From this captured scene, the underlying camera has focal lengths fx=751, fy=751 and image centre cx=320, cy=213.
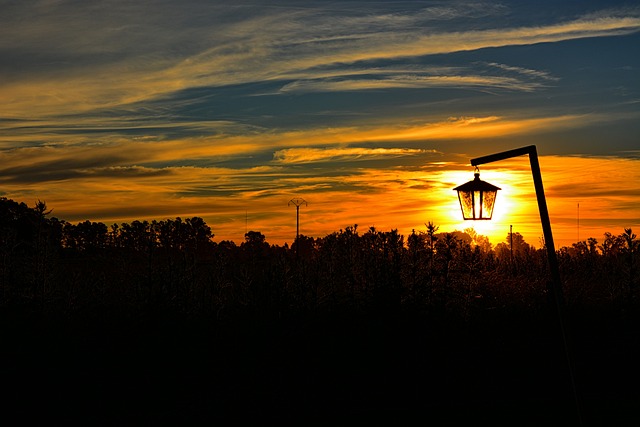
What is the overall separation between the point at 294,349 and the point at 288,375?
78cm

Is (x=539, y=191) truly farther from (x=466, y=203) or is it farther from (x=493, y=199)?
(x=466, y=203)

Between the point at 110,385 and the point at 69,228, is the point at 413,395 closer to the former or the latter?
the point at 110,385

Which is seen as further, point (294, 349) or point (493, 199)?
point (294, 349)

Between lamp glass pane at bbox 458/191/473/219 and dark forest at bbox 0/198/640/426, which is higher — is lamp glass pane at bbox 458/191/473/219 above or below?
above

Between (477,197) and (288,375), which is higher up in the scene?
(477,197)

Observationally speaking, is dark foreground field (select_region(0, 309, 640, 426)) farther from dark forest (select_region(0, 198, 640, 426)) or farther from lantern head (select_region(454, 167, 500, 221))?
lantern head (select_region(454, 167, 500, 221))

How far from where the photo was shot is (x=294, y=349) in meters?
18.9

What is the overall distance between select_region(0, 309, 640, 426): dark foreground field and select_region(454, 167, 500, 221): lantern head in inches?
252

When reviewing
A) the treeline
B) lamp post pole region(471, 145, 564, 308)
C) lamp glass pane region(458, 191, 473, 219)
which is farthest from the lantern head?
the treeline

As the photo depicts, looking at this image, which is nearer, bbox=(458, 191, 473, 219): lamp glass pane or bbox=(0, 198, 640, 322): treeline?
bbox=(458, 191, 473, 219): lamp glass pane

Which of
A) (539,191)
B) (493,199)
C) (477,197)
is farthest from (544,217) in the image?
(477,197)

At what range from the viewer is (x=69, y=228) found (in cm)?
5269

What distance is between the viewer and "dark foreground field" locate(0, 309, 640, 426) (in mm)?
17281

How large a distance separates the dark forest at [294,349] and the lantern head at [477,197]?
472 centimetres
